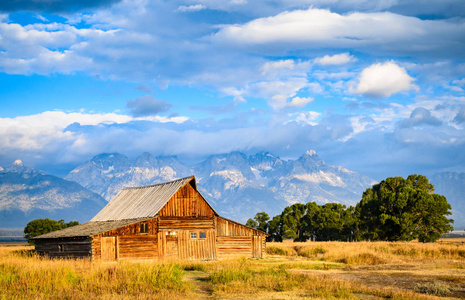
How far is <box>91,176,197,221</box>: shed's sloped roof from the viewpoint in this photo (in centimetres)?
4369

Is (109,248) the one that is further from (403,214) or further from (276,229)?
(276,229)

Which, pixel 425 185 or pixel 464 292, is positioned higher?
pixel 425 185

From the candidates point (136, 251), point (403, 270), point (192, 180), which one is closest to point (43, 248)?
point (136, 251)

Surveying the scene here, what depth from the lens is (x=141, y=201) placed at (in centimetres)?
4788

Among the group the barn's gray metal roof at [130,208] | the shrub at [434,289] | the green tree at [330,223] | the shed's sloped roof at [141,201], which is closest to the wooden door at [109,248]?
the barn's gray metal roof at [130,208]

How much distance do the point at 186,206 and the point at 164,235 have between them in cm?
343

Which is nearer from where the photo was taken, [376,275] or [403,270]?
[376,275]

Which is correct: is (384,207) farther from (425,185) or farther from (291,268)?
(291,268)

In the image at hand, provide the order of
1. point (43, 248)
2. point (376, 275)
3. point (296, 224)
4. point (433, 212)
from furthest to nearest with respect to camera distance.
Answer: point (296, 224), point (433, 212), point (43, 248), point (376, 275)

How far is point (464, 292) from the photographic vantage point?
795 inches

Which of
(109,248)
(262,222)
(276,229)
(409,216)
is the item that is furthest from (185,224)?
(262,222)

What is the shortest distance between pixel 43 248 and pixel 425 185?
5223 centimetres

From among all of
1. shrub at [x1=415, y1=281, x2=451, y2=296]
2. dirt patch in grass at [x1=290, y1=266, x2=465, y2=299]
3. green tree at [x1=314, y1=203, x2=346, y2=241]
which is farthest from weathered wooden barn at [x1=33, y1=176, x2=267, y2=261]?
green tree at [x1=314, y1=203, x2=346, y2=241]

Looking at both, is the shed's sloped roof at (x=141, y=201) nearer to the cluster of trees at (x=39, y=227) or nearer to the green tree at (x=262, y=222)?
the cluster of trees at (x=39, y=227)
